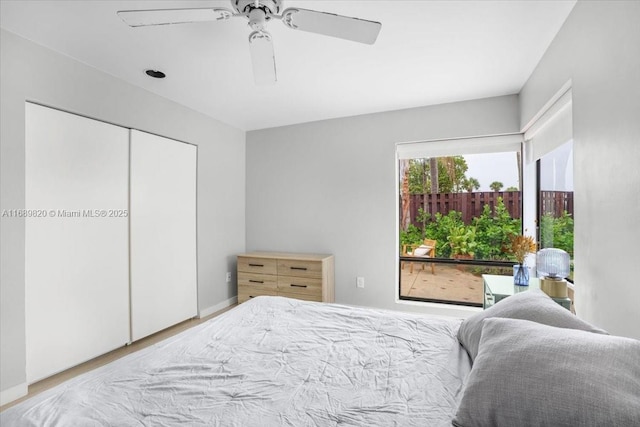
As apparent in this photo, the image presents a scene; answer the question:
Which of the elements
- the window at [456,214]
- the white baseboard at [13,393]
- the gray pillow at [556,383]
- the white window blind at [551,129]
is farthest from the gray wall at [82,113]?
the white window blind at [551,129]

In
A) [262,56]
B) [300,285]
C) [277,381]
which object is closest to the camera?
[277,381]

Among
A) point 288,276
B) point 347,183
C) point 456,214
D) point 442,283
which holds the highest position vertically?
point 347,183

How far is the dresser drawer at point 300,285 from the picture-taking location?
3.68m

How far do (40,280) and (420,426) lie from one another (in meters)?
2.76

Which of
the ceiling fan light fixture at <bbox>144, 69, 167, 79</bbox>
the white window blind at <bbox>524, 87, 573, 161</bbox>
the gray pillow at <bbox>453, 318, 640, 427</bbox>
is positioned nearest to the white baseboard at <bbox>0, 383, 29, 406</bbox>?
the ceiling fan light fixture at <bbox>144, 69, 167, 79</bbox>

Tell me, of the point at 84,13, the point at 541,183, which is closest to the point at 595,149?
the point at 541,183

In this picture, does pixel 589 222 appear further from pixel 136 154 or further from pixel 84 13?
pixel 136 154

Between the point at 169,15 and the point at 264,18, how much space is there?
18.5 inches

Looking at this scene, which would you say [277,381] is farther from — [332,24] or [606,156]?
[606,156]

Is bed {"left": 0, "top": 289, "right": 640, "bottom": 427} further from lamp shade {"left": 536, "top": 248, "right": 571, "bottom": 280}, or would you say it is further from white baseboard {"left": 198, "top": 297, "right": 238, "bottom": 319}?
white baseboard {"left": 198, "top": 297, "right": 238, "bottom": 319}

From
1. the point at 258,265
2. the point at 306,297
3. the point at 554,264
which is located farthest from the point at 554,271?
the point at 258,265

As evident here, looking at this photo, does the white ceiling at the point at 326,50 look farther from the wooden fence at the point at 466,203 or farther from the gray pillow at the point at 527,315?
the gray pillow at the point at 527,315

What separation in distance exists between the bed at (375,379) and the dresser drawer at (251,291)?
2.12 metres

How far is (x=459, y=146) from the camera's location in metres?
3.63
